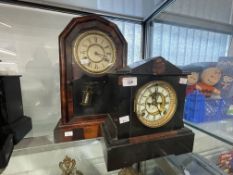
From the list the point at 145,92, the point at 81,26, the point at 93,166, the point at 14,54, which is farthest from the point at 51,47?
the point at 93,166

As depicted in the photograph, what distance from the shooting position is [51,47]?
36.4 inches

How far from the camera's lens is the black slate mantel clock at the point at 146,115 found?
1.83 ft

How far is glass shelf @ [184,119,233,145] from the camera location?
2.55ft

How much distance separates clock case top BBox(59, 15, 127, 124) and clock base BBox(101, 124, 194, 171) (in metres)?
0.14

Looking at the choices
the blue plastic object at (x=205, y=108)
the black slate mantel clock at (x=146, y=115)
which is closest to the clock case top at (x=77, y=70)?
the black slate mantel clock at (x=146, y=115)

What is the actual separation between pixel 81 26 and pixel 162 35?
28.9 inches

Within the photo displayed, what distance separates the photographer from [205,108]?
917 millimetres

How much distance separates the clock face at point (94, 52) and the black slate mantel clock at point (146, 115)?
0.14m

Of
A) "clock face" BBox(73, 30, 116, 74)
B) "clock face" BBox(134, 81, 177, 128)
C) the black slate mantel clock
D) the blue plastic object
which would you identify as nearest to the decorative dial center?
"clock face" BBox(73, 30, 116, 74)

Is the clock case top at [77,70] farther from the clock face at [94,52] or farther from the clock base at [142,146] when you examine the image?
the clock base at [142,146]

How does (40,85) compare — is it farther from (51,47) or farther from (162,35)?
(162,35)

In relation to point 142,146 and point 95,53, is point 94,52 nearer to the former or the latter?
point 95,53

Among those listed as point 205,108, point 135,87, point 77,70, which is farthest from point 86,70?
point 205,108

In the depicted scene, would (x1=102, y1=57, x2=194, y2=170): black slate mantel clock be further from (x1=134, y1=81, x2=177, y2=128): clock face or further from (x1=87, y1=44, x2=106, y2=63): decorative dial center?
(x1=87, y1=44, x2=106, y2=63): decorative dial center
